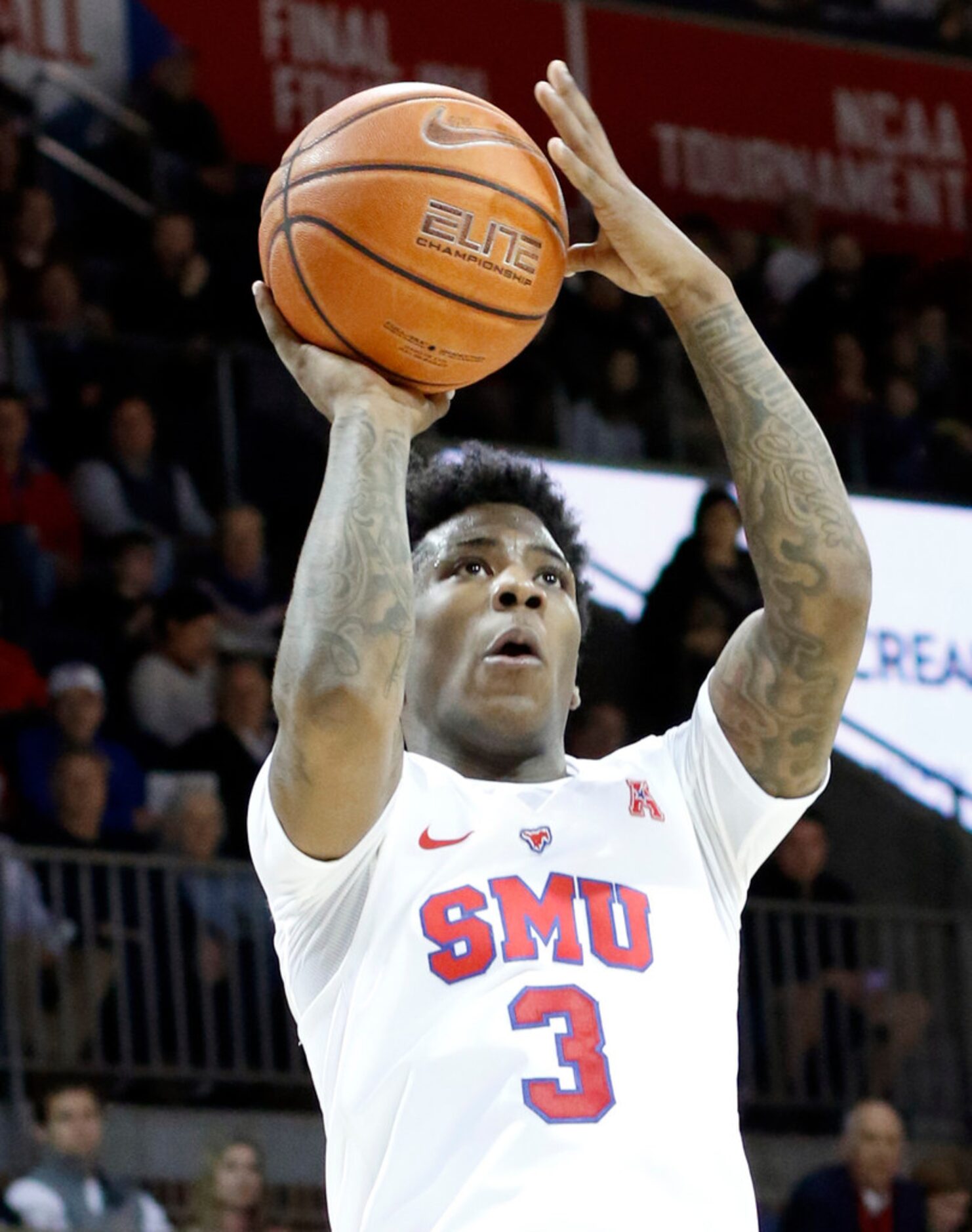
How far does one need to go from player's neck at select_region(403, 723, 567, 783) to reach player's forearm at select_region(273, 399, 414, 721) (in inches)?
20.1

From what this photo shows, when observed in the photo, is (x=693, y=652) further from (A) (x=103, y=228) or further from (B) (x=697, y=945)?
(B) (x=697, y=945)

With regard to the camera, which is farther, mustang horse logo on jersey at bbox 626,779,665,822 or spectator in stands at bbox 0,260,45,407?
spectator in stands at bbox 0,260,45,407

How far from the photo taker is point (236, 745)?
8680mm

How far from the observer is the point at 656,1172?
3236 mm

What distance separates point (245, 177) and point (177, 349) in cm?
189

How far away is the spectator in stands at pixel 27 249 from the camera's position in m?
10.2

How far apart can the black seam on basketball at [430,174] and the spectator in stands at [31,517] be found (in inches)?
220

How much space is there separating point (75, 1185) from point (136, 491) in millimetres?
3360

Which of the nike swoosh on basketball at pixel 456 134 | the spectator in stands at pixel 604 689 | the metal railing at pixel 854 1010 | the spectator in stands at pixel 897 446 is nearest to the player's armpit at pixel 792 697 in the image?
the nike swoosh on basketball at pixel 456 134

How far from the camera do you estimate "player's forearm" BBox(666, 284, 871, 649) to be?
3621 mm

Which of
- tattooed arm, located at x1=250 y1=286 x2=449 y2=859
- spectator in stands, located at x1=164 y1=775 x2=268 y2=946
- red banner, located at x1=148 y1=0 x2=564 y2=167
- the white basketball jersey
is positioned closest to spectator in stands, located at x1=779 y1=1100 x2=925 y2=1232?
spectator in stands, located at x1=164 y1=775 x2=268 y2=946

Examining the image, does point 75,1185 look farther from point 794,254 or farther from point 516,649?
point 794,254

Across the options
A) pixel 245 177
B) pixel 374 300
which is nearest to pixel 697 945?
pixel 374 300

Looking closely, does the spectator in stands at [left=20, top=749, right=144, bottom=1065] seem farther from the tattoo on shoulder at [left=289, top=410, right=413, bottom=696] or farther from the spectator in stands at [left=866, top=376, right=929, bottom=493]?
the spectator in stands at [left=866, top=376, right=929, bottom=493]
